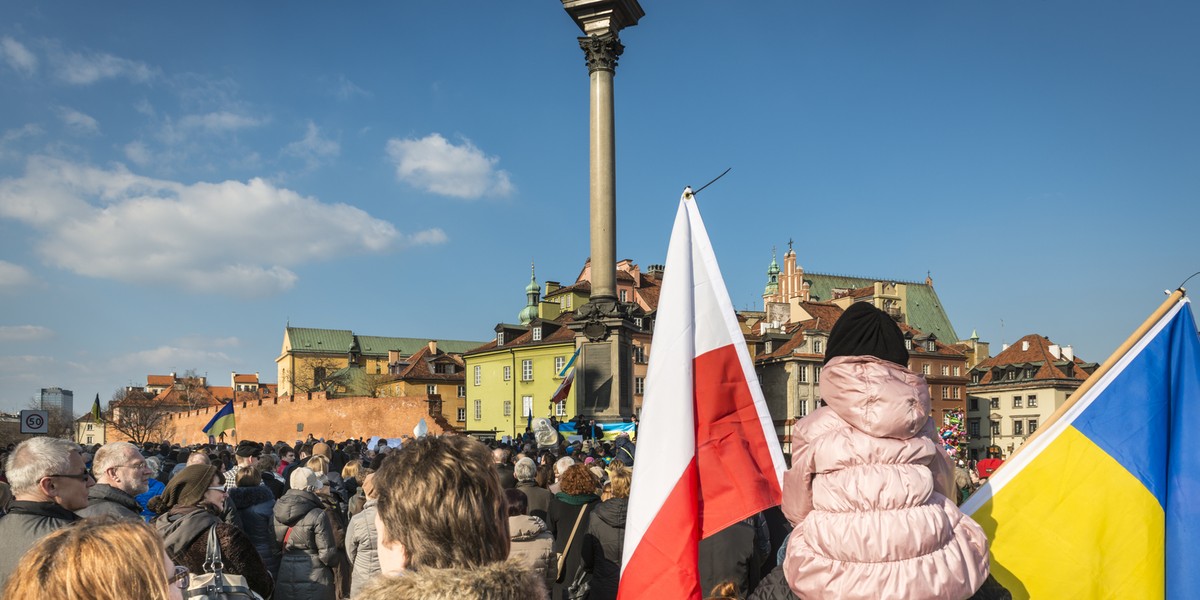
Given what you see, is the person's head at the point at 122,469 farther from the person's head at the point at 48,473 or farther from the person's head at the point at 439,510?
the person's head at the point at 439,510

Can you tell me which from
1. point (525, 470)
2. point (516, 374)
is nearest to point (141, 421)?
point (516, 374)

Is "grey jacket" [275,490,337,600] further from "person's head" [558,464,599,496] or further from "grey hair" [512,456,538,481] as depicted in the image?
"grey hair" [512,456,538,481]

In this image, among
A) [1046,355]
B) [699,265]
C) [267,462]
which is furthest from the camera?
[1046,355]

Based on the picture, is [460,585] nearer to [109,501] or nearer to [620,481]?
[109,501]

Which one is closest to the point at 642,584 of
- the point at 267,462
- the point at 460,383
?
the point at 267,462

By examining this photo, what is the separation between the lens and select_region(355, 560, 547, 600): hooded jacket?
243 cm

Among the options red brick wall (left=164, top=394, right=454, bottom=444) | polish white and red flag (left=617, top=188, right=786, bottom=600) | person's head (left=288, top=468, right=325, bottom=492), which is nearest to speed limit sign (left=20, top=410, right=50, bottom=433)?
person's head (left=288, top=468, right=325, bottom=492)

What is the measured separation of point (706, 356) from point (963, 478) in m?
3.81

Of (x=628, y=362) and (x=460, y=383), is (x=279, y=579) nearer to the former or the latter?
(x=628, y=362)

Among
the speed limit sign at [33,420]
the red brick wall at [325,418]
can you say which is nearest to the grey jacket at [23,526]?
the speed limit sign at [33,420]

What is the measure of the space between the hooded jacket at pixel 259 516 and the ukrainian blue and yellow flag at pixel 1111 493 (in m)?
4.94

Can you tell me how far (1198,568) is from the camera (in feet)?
12.8

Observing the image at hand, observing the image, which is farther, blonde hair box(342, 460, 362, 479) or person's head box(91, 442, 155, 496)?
blonde hair box(342, 460, 362, 479)

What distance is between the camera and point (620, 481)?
632cm
